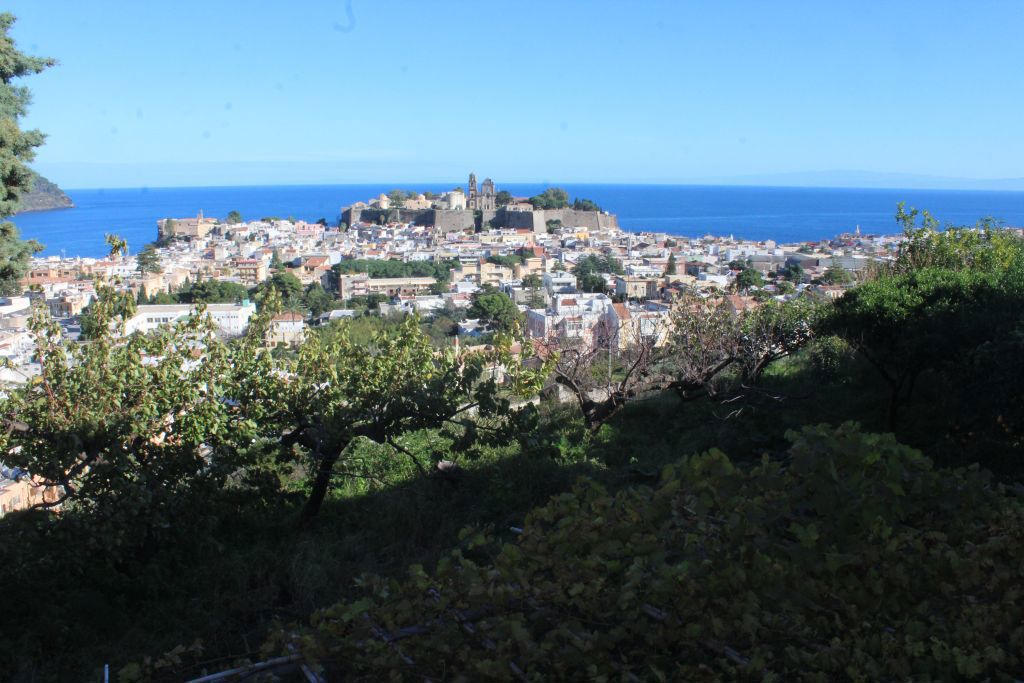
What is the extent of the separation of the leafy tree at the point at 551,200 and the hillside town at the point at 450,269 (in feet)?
7.11

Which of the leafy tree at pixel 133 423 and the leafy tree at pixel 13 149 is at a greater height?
the leafy tree at pixel 13 149

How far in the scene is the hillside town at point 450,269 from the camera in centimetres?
1380

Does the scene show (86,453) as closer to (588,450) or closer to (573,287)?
(588,450)

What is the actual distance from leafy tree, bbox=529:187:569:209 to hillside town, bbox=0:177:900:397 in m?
2.17

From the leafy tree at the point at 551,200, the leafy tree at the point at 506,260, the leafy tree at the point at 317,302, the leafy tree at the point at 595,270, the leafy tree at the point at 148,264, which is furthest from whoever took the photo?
the leafy tree at the point at 551,200

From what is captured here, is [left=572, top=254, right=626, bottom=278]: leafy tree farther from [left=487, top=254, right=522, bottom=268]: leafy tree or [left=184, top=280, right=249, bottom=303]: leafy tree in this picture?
[left=184, top=280, right=249, bottom=303]: leafy tree

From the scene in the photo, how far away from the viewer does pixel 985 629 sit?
5.23ft

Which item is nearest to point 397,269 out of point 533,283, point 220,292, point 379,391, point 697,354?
point 533,283

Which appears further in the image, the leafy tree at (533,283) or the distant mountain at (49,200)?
the distant mountain at (49,200)

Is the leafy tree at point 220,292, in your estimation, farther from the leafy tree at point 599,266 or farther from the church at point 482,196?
the church at point 482,196

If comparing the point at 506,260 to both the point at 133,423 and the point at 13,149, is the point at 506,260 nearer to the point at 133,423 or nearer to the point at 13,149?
the point at 13,149

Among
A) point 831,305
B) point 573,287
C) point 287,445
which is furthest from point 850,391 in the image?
point 573,287

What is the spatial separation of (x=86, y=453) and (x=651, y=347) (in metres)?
4.43

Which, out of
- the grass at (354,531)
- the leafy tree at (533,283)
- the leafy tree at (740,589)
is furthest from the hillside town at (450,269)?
the leafy tree at (740,589)
